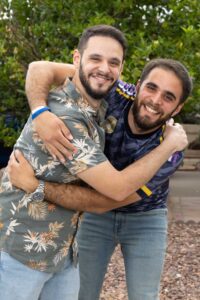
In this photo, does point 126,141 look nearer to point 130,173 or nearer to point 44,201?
point 130,173

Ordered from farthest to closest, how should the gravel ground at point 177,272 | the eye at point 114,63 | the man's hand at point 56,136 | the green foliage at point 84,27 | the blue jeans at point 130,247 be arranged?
1. the green foliage at point 84,27
2. the gravel ground at point 177,272
3. the blue jeans at point 130,247
4. the eye at point 114,63
5. the man's hand at point 56,136

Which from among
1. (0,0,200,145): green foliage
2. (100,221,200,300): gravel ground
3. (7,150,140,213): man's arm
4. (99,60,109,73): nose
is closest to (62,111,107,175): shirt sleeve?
(7,150,140,213): man's arm

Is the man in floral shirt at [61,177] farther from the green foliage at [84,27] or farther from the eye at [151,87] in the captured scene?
the green foliage at [84,27]

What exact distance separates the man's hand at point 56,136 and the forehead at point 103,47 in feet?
1.22

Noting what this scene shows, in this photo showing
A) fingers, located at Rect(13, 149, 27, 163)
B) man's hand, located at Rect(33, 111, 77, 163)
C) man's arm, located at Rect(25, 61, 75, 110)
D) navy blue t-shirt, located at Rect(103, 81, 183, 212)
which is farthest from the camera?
navy blue t-shirt, located at Rect(103, 81, 183, 212)

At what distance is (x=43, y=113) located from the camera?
228cm

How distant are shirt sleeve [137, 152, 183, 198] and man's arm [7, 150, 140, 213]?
23cm

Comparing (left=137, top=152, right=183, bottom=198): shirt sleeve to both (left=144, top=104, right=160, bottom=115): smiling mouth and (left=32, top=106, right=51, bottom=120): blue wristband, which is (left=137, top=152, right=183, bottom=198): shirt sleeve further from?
(left=32, top=106, right=51, bottom=120): blue wristband

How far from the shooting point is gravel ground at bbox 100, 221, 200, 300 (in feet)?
14.2

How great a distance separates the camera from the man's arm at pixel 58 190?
2254 mm

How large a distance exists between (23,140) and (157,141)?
0.72m

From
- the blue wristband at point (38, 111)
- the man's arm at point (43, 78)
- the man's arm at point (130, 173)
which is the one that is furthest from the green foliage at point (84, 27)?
the blue wristband at point (38, 111)

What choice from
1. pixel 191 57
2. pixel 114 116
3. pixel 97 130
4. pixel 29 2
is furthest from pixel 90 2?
pixel 97 130

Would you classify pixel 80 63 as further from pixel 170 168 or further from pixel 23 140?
pixel 170 168
